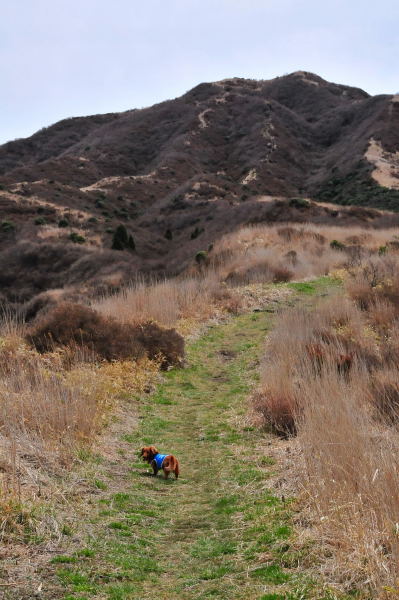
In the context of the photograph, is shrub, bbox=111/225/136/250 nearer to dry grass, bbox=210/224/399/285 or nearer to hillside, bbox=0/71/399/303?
hillside, bbox=0/71/399/303

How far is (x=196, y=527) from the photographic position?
5.25 m

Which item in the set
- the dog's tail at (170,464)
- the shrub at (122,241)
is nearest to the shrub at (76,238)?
the shrub at (122,241)

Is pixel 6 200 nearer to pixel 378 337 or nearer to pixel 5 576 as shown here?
pixel 378 337

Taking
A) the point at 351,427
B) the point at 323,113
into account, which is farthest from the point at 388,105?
the point at 351,427

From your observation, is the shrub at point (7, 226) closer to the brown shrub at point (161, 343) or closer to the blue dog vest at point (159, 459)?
the brown shrub at point (161, 343)

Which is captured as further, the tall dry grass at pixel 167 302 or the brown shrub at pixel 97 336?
the tall dry grass at pixel 167 302

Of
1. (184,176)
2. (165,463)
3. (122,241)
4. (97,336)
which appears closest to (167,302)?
(97,336)

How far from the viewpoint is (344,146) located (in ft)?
A: 284

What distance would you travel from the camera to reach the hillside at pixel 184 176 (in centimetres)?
4088

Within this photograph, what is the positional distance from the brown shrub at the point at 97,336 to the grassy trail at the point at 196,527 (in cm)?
205

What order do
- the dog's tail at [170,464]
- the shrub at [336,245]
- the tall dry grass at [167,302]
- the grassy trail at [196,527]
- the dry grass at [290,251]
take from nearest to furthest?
the grassy trail at [196,527] → the dog's tail at [170,464] → the tall dry grass at [167,302] → the dry grass at [290,251] → the shrub at [336,245]

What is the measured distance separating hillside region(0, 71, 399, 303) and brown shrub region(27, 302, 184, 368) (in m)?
16.5

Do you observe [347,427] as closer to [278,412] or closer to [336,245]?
[278,412]

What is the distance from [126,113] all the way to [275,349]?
12520cm
